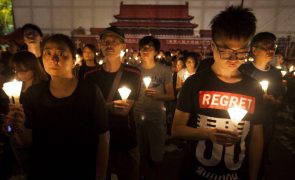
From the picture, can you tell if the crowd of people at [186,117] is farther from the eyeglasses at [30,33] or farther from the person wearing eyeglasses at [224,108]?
the eyeglasses at [30,33]

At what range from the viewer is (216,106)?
197 centimetres

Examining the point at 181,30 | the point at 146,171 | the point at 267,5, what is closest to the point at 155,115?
the point at 146,171

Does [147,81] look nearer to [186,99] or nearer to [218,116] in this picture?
[186,99]

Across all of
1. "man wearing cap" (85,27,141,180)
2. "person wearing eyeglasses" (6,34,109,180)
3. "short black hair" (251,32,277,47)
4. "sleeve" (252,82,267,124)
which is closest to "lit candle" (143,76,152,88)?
"man wearing cap" (85,27,141,180)

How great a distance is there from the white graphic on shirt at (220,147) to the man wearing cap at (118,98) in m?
1.07

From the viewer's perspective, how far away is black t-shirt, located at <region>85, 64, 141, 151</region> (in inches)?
116

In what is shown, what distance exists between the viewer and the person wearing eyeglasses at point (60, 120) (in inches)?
76.2

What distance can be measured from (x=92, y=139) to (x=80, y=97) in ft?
1.28

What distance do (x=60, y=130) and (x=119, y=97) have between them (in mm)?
1191

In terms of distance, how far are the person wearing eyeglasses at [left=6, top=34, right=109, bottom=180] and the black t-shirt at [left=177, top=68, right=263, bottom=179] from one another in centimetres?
79

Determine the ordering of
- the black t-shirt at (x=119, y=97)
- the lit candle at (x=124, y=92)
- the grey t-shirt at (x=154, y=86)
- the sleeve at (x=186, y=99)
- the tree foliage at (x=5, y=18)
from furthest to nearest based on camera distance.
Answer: the tree foliage at (x=5, y=18), the grey t-shirt at (x=154, y=86), the black t-shirt at (x=119, y=97), the lit candle at (x=124, y=92), the sleeve at (x=186, y=99)

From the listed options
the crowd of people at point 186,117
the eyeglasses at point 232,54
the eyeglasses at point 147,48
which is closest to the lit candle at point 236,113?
the crowd of people at point 186,117

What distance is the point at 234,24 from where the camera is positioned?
6.34 feet

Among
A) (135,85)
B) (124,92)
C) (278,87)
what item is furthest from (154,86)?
(278,87)
